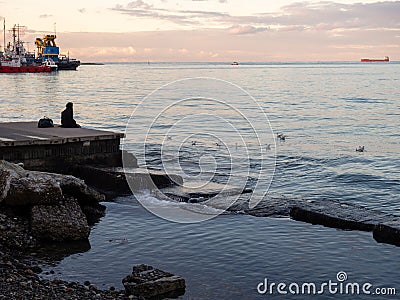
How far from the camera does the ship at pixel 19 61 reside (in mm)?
161000

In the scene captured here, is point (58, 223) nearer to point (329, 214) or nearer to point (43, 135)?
point (329, 214)

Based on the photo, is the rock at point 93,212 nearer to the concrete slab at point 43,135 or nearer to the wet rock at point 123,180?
the wet rock at point 123,180

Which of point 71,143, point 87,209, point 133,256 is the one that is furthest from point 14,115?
point 133,256

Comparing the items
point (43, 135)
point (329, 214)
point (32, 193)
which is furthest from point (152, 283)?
point (43, 135)

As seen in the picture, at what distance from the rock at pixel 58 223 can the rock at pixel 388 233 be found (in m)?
6.99

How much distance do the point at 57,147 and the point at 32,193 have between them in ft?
21.0

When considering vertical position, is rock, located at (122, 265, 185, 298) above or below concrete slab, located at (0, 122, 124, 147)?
below

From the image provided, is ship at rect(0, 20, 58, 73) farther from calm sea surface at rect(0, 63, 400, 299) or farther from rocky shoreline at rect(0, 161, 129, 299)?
rocky shoreline at rect(0, 161, 129, 299)

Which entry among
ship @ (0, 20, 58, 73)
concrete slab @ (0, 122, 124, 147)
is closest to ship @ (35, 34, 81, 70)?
ship @ (0, 20, 58, 73)

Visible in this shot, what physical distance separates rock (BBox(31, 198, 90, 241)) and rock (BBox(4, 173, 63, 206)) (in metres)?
0.18

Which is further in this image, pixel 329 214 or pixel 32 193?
pixel 329 214

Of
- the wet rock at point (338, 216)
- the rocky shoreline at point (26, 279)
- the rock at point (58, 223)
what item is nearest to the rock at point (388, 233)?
the wet rock at point (338, 216)

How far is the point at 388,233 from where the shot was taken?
1373cm

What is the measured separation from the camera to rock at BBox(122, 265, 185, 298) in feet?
34.4
